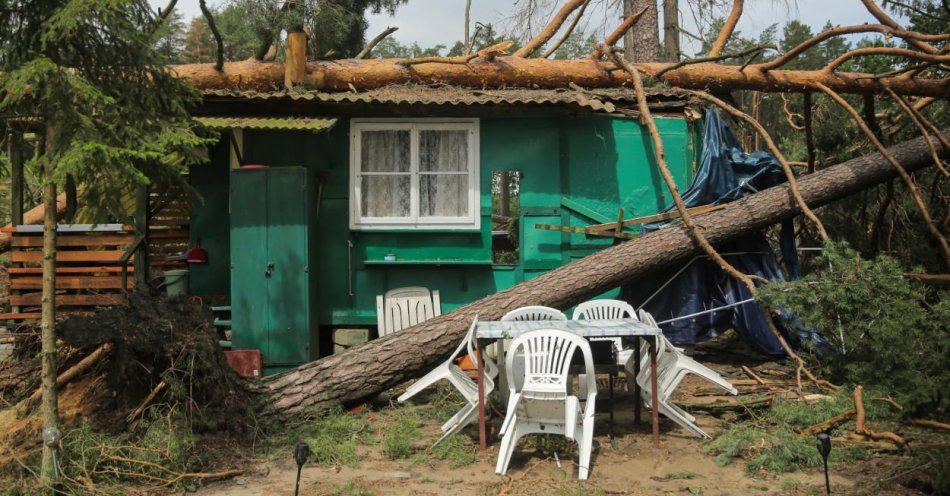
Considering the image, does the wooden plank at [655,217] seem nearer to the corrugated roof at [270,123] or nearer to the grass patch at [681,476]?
the corrugated roof at [270,123]

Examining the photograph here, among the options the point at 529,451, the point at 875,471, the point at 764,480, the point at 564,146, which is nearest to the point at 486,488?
the point at 529,451

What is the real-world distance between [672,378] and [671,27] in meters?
12.1

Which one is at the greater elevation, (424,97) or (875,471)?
(424,97)

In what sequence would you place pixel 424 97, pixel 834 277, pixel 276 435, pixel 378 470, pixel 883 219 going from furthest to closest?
pixel 883 219, pixel 424 97, pixel 834 277, pixel 276 435, pixel 378 470

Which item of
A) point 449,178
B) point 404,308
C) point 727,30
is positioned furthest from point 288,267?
point 727,30

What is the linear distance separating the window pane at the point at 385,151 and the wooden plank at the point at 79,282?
300cm

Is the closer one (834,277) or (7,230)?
(834,277)

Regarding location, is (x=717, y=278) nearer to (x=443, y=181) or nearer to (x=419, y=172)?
(x=443, y=181)

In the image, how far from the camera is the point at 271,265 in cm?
866

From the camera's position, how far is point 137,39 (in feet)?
18.1

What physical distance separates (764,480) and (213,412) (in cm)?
412

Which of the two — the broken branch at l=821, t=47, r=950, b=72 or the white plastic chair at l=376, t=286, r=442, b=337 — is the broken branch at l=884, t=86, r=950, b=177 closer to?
the broken branch at l=821, t=47, r=950, b=72

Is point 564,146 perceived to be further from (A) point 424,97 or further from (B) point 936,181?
(B) point 936,181

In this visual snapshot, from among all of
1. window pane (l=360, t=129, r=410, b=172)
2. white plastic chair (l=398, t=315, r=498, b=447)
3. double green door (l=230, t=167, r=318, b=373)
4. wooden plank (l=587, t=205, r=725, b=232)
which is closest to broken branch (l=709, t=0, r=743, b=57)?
wooden plank (l=587, t=205, r=725, b=232)
